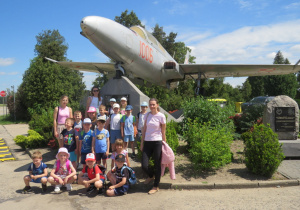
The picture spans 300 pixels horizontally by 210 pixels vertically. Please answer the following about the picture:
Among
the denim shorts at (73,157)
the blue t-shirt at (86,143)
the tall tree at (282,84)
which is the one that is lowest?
the denim shorts at (73,157)

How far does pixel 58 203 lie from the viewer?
385cm

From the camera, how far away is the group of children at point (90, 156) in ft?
14.1

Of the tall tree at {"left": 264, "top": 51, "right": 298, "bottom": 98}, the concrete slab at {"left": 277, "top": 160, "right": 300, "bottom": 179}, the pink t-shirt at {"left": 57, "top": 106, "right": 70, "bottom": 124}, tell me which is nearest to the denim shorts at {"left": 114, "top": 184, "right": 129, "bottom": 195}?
the pink t-shirt at {"left": 57, "top": 106, "right": 70, "bottom": 124}

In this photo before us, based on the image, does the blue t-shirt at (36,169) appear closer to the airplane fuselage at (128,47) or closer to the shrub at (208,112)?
the airplane fuselage at (128,47)

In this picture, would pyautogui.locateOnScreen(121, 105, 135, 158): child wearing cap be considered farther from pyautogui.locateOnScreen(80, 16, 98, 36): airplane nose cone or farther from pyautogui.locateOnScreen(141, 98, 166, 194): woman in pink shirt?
pyautogui.locateOnScreen(80, 16, 98, 36): airplane nose cone

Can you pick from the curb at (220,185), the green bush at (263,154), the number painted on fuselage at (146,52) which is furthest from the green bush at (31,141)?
the green bush at (263,154)

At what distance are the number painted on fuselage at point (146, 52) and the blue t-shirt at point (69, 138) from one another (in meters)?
3.72

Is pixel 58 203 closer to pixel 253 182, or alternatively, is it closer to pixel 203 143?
pixel 203 143

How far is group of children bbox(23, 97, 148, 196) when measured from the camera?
4297 mm

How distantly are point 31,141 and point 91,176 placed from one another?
5073 millimetres

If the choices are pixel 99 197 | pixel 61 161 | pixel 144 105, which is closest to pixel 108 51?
pixel 144 105

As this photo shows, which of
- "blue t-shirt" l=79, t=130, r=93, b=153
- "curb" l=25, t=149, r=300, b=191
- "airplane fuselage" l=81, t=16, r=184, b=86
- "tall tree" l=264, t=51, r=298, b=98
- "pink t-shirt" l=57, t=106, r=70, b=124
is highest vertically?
"tall tree" l=264, t=51, r=298, b=98

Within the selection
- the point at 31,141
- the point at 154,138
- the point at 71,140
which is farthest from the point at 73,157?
the point at 31,141

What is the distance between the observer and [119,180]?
4297 millimetres
